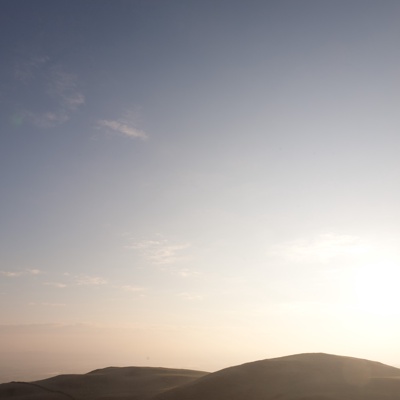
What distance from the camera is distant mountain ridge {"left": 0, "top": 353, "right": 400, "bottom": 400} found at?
22234mm

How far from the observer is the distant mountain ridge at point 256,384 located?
72.9 ft

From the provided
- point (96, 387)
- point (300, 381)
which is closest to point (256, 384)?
point (300, 381)

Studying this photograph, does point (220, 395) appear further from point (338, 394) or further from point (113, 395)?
point (113, 395)

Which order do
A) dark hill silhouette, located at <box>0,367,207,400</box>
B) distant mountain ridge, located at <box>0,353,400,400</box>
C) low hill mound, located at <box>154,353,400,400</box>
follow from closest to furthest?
low hill mound, located at <box>154,353,400,400</box> < distant mountain ridge, located at <box>0,353,400,400</box> < dark hill silhouette, located at <box>0,367,207,400</box>

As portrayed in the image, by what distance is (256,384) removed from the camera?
27.2 meters

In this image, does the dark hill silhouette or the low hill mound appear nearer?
the low hill mound

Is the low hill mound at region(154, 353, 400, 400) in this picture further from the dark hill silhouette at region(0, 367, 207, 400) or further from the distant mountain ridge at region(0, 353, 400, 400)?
the dark hill silhouette at region(0, 367, 207, 400)

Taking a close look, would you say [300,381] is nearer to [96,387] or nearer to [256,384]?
[256,384]

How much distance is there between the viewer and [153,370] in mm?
47719

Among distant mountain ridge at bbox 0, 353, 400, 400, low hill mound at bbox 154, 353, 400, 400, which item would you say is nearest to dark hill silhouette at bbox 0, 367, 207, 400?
distant mountain ridge at bbox 0, 353, 400, 400

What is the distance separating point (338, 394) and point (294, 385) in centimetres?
446

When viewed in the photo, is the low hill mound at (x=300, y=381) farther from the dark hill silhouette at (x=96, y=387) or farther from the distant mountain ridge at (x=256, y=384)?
the dark hill silhouette at (x=96, y=387)

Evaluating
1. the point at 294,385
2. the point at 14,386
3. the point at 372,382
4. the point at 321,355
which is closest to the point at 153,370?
the point at 14,386

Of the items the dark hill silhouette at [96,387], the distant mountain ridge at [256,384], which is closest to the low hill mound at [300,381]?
the distant mountain ridge at [256,384]
